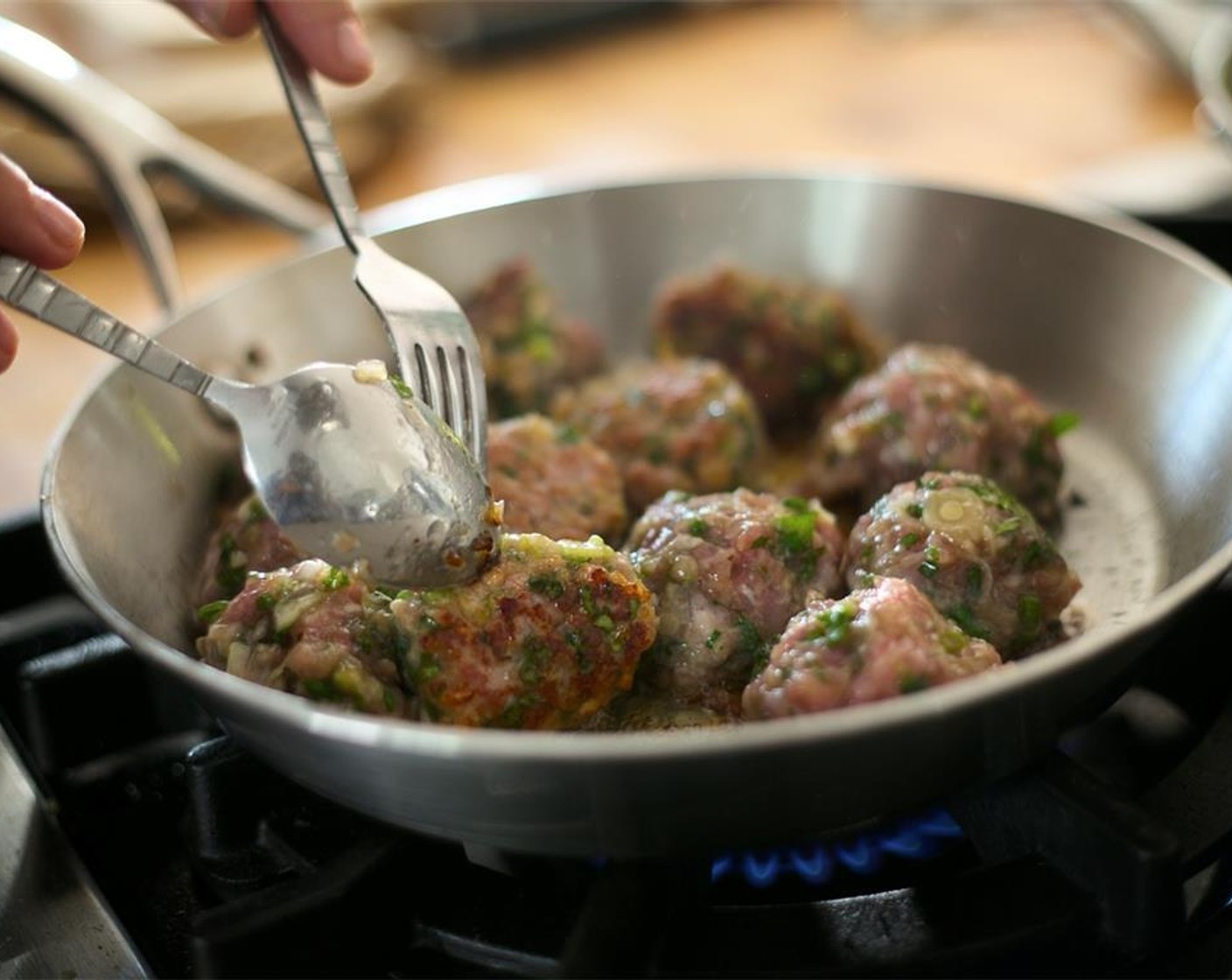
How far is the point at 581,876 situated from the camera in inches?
40.5

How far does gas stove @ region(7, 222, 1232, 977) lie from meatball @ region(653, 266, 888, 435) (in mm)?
561

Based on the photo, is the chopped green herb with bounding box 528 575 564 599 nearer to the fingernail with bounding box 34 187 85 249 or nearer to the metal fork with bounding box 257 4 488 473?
the metal fork with bounding box 257 4 488 473

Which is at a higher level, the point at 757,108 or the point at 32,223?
the point at 757,108

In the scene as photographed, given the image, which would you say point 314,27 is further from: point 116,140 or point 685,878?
point 685,878

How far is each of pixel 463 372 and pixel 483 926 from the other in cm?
54

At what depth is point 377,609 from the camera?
1069mm

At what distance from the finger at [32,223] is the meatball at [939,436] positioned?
79cm

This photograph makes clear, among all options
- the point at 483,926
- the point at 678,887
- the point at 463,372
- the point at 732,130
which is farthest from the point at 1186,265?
the point at 732,130

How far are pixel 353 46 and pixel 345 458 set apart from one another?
22.3 inches

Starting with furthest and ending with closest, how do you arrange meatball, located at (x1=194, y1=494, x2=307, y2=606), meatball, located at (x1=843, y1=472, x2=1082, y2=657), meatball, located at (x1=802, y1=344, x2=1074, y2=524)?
meatball, located at (x1=802, y1=344, x2=1074, y2=524), meatball, located at (x1=194, y1=494, x2=307, y2=606), meatball, located at (x1=843, y1=472, x2=1082, y2=657)

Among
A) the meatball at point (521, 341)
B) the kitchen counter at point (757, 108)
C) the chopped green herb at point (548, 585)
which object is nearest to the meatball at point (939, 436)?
the meatball at point (521, 341)

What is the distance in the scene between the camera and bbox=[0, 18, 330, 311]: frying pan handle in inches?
59.9

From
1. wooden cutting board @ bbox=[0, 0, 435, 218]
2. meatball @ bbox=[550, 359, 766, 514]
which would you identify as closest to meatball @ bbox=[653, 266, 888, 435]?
meatball @ bbox=[550, 359, 766, 514]

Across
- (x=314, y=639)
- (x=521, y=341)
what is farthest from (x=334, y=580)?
(x=521, y=341)
